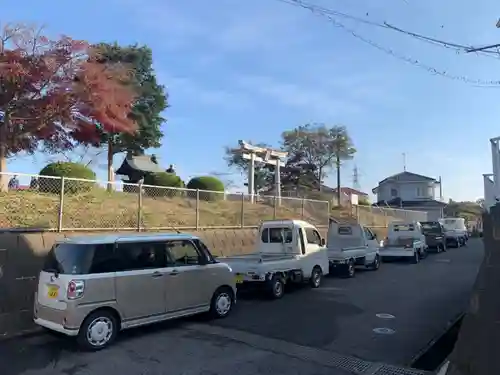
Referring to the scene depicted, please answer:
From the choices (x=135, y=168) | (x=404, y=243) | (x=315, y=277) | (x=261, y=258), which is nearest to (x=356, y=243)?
(x=404, y=243)

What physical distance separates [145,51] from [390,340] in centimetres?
1783

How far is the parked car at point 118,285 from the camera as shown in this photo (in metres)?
6.25

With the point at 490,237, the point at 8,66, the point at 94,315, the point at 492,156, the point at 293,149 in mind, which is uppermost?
the point at 293,149

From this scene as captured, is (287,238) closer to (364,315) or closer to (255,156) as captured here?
(364,315)

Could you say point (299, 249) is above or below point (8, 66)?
below

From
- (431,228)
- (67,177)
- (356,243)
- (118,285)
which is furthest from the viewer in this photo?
(431,228)

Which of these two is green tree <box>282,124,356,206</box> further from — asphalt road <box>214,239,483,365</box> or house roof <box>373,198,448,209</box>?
asphalt road <box>214,239,483,365</box>

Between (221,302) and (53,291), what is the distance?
325 centimetres

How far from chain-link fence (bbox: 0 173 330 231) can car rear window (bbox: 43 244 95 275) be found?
2.83 metres

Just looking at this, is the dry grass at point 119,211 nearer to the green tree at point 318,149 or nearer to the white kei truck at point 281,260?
the white kei truck at point 281,260

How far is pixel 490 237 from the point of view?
5.46m

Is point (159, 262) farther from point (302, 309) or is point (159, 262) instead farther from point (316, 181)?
point (316, 181)

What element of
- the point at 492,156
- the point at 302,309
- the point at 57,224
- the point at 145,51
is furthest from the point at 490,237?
the point at 145,51

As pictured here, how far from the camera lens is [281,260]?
11.0m
